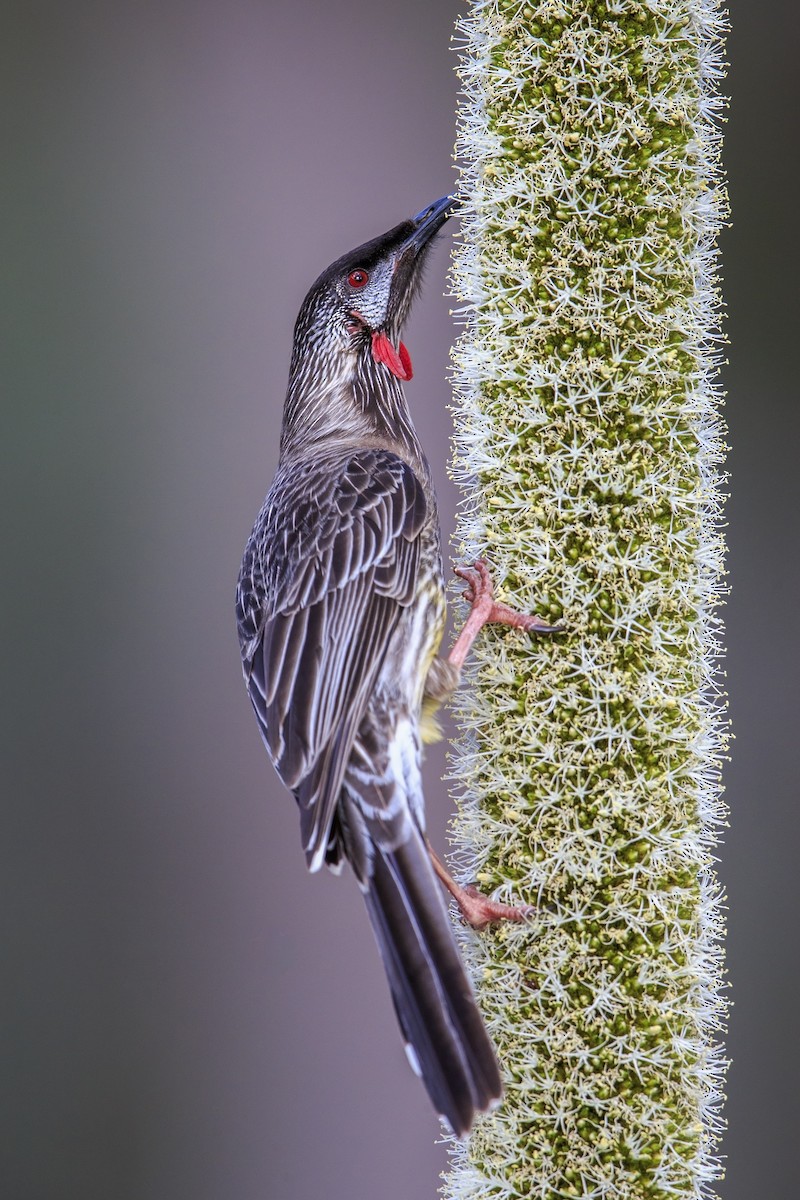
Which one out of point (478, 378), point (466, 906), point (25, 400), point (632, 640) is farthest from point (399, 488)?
point (25, 400)

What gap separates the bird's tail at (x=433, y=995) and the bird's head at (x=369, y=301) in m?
1.24

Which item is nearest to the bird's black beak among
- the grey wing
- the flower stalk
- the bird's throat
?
the bird's throat

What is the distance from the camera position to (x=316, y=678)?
84.6 inches

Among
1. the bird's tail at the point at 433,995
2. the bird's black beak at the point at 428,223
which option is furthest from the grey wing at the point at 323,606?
the bird's black beak at the point at 428,223

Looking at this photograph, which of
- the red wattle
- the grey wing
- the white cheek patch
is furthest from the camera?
the red wattle

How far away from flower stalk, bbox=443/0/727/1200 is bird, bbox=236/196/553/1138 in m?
0.09

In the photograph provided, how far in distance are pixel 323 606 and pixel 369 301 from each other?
76 centimetres

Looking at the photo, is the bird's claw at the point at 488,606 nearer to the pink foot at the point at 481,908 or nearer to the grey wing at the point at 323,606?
the grey wing at the point at 323,606

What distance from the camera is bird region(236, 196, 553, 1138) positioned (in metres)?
1.72

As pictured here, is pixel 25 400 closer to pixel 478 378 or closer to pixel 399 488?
pixel 399 488

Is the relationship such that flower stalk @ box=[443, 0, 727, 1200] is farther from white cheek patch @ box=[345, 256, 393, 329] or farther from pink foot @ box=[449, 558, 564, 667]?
white cheek patch @ box=[345, 256, 393, 329]

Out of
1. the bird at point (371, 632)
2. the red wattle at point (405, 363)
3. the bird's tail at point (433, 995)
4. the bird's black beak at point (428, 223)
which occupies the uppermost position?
the bird's black beak at point (428, 223)

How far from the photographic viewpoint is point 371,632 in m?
2.18

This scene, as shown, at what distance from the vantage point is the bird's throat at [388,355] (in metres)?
2.69
